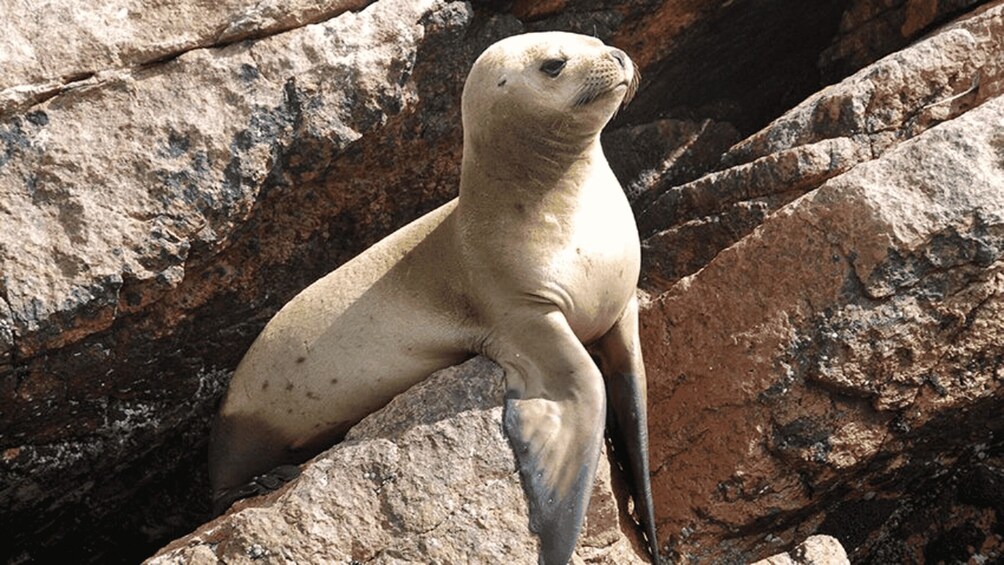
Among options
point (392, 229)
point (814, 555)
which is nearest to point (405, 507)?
point (814, 555)

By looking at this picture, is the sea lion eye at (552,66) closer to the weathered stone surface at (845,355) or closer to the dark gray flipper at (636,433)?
the weathered stone surface at (845,355)

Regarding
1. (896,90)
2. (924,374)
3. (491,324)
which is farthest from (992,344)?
(491,324)

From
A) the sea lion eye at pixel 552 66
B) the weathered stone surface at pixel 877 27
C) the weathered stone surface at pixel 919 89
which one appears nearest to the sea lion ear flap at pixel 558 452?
the sea lion eye at pixel 552 66

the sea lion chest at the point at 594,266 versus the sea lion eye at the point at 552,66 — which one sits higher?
the sea lion eye at the point at 552,66

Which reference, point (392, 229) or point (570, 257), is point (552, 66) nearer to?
point (570, 257)

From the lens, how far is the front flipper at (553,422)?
16.5ft

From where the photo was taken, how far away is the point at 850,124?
6.37m

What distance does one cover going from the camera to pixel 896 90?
6.36 m

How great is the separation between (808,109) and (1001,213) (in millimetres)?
1524

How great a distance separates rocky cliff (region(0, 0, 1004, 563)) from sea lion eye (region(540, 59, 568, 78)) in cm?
115

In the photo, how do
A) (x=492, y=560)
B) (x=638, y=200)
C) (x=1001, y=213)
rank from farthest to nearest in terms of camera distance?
1. (x=638, y=200)
2. (x=1001, y=213)
3. (x=492, y=560)

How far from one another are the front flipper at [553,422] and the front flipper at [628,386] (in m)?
0.48

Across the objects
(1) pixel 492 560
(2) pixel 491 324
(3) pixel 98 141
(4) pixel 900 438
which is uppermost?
(3) pixel 98 141

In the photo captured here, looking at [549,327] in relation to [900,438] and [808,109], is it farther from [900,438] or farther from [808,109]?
[808,109]
